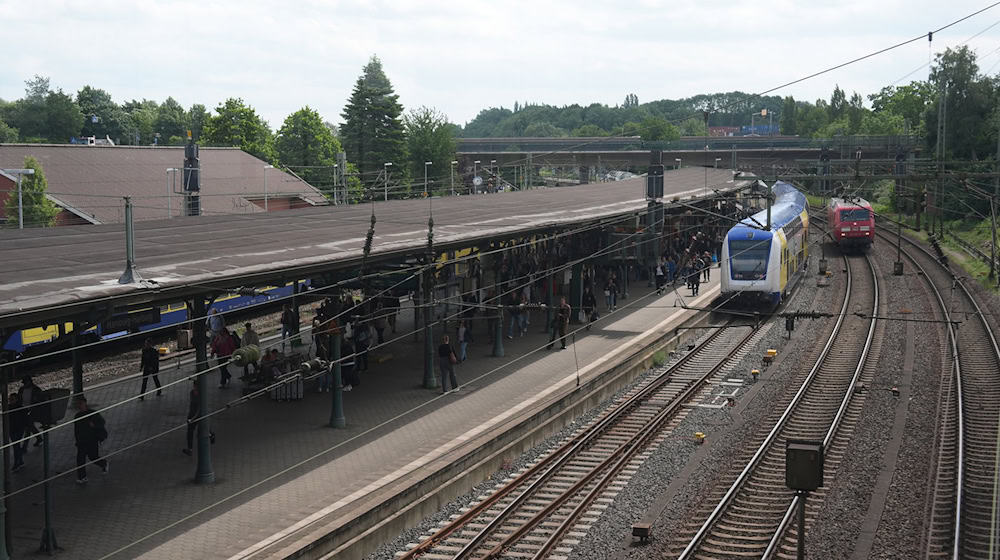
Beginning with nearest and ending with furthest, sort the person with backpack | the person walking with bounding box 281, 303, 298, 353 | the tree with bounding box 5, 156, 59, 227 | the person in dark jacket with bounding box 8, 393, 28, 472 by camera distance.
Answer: the person in dark jacket with bounding box 8, 393, 28, 472, the person with backpack, the person walking with bounding box 281, 303, 298, 353, the tree with bounding box 5, 156, 59, 227

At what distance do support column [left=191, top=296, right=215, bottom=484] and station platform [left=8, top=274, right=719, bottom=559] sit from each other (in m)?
0.23

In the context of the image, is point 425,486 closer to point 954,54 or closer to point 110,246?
point 110,246

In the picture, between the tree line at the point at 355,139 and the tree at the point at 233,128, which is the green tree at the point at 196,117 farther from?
the tree at the point at 233,128

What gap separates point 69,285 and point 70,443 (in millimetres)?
5137

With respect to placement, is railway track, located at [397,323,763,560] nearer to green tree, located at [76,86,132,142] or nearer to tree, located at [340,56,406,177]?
tree, located at [340,56,406,177]

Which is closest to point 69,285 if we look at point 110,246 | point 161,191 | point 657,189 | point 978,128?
point 110,246

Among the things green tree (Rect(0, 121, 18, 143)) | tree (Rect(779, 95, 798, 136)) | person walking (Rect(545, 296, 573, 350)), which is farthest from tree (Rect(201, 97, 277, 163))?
tree (Rect(779, 95, 798, 136))

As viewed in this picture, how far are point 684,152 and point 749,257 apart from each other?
61.1 metres

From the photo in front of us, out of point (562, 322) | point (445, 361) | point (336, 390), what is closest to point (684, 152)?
point (562, 322)

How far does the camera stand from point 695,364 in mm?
24438

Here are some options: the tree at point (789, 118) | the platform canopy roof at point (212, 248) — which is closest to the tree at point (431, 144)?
the platform canopy roof at point (212, 248)

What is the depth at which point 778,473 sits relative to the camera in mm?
15719

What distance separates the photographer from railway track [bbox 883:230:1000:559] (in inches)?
501

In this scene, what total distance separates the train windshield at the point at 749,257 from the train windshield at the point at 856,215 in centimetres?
1977
